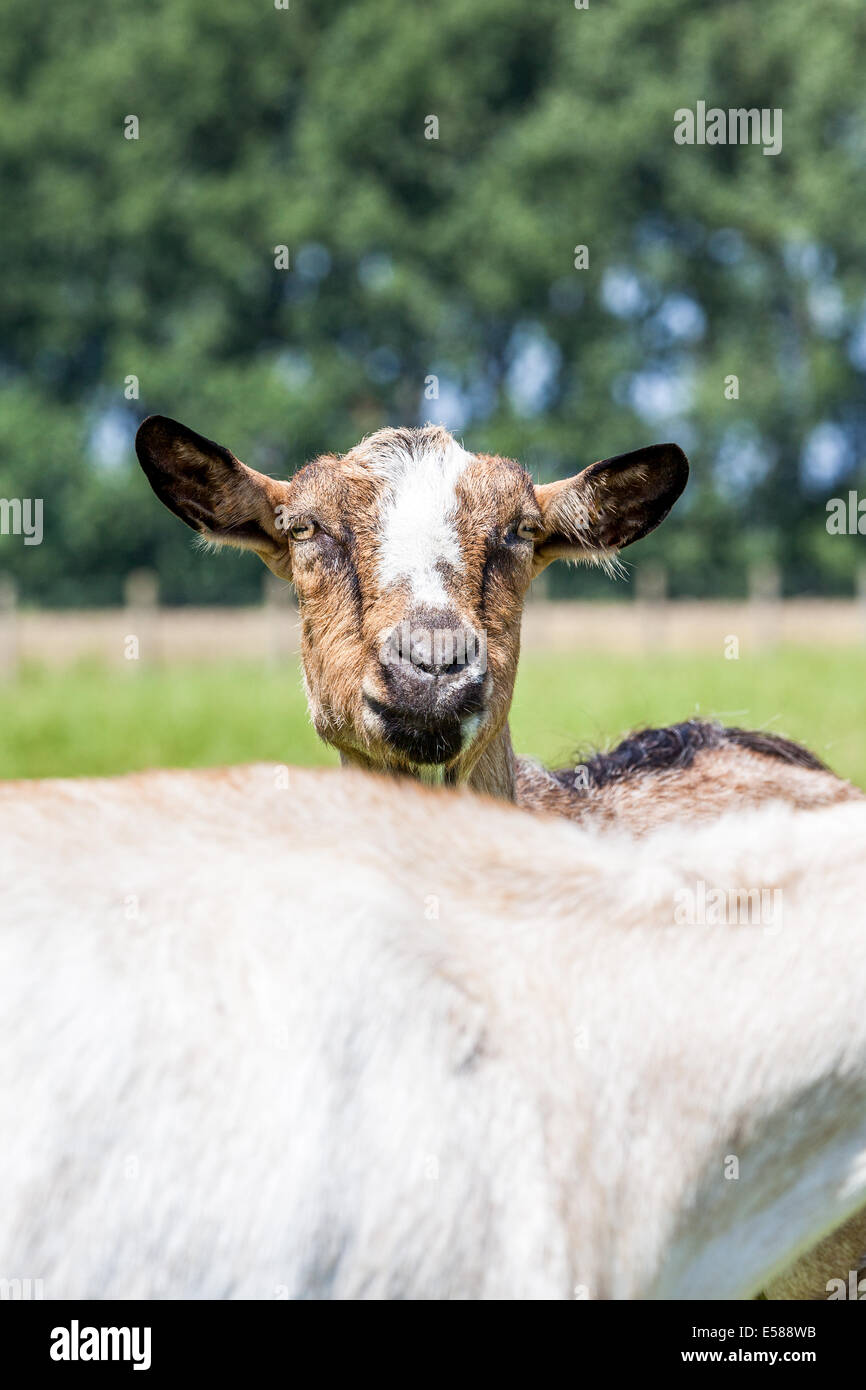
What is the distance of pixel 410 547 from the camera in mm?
4723

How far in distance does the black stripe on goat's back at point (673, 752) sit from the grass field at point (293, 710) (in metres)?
0.71

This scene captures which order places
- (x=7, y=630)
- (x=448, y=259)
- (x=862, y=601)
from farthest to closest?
(x=448, y=259) < (x=862, y=601) < (x=7, y=630)

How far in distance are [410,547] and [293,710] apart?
45.2ft

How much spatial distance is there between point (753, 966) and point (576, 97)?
175 ft

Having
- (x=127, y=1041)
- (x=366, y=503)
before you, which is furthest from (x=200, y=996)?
(x=366, y=503)

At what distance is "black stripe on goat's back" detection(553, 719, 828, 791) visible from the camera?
219 inches

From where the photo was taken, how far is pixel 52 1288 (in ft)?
6.53

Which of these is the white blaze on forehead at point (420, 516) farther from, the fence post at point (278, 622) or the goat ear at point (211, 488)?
the fence post at point (278, 622)

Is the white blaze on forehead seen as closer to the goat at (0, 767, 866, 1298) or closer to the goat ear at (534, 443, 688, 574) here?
the goat ear at (534, 443, 688, 574)

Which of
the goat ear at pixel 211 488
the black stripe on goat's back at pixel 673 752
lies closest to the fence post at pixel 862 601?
the black stripe on goat's back at pixel 673 752

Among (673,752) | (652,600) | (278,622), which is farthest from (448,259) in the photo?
(673,752)

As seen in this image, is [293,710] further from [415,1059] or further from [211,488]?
[415,1059]

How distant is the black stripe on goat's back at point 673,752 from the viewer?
219 inches
